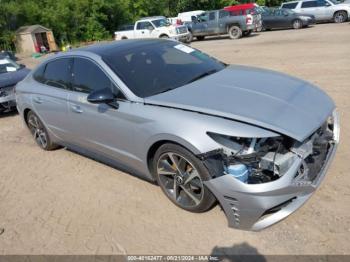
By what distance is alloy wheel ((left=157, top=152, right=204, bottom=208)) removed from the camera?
138 inches

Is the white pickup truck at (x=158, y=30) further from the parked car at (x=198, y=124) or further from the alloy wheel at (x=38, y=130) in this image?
the parked car at (x=198, y=124)

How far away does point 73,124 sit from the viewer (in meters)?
4.75

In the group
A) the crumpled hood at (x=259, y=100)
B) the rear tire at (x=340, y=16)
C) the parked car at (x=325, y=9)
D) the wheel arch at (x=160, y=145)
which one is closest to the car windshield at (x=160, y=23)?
the parked car at (x=325, y=9)

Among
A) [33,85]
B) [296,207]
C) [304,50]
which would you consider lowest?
[304,50]

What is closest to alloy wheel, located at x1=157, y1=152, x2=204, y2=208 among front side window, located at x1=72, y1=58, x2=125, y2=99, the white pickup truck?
front side window, located at x1=72, y1=58, x2=125, y2=99

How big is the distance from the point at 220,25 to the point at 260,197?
21.7 metres

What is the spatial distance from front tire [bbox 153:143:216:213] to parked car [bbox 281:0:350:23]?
23111mm

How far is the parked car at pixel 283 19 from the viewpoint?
22.9m

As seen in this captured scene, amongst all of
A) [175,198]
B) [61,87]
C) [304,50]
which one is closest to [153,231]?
[175,198]

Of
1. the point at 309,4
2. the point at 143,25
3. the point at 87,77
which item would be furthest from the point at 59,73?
the point at 309,4

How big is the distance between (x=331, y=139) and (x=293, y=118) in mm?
855

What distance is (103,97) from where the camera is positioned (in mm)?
3836

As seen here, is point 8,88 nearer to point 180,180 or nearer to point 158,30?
point 180,180

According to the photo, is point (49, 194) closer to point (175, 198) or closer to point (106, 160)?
point (106, 160)
